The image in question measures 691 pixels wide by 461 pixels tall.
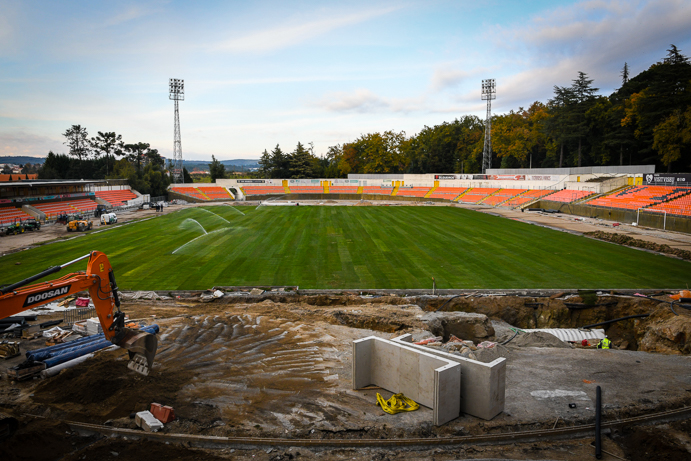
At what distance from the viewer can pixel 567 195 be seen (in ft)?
178

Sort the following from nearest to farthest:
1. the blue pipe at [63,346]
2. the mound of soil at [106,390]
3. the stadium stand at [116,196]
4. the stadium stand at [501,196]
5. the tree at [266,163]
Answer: the mound of soil at [106,390]
the blue pipe at [63,346]
the stadium stand at [116,196]
the stadium stand at [501,196]
the tree at [266,163]

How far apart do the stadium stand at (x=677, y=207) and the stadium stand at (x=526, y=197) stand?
18.7 metres

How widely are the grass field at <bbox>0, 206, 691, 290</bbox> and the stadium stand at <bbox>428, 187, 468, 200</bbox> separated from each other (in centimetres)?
3320

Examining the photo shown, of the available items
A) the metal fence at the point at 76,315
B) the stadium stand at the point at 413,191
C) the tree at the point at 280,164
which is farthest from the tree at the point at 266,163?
the metal fence at the point at 76,315

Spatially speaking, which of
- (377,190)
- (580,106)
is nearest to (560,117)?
(580,106)

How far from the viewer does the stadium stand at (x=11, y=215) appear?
3940 centimetres

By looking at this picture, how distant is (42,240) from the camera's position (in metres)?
32.4

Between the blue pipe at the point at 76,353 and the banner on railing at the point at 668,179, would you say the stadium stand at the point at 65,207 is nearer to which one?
the blue pipe at the point at 76,353

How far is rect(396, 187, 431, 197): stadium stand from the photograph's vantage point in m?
77.5

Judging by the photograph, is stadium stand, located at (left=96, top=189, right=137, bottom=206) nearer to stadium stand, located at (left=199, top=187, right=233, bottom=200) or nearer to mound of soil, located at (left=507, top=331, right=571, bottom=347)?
stadium stand, located at (left=199, top=187, right=233, bottom=200)

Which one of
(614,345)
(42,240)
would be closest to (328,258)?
(614,345)

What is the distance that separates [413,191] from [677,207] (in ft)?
153

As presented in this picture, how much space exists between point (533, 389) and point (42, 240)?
37051mm

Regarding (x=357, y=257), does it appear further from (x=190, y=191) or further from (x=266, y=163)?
(x=266, y=163)
